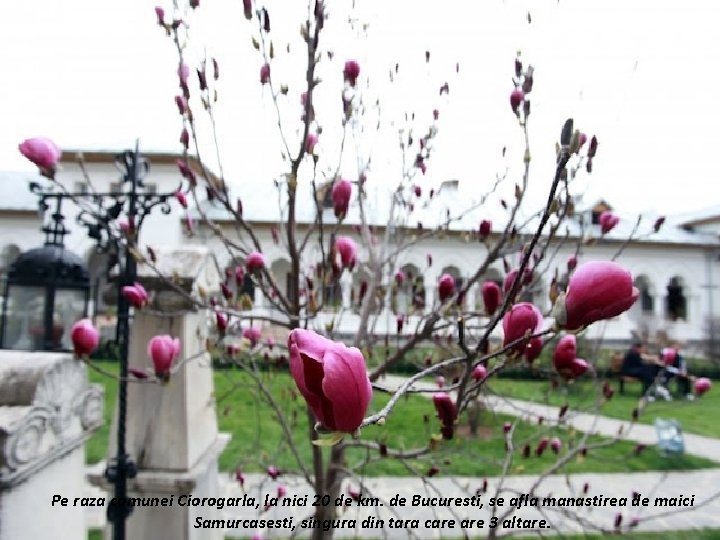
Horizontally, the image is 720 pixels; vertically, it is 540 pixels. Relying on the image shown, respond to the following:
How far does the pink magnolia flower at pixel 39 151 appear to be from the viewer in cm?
155

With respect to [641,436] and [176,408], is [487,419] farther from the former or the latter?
[176,408]

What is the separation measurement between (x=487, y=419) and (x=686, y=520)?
124 inches

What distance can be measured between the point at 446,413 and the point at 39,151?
4.99ft

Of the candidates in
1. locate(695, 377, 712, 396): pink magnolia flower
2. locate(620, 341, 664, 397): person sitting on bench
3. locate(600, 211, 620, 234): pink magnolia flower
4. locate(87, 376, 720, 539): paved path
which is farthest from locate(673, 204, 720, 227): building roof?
locate(600, 211, 620, 234): pink magnolia flower

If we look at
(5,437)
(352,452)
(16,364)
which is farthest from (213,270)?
(352,452)

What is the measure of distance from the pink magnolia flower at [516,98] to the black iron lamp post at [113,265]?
4.71 feet

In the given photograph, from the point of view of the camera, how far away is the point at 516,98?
1.43m

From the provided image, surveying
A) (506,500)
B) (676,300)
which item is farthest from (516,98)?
(676,300)

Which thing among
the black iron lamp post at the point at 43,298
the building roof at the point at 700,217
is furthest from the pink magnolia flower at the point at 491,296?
the building roof at the point at 700,217

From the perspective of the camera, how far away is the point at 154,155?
1712cm

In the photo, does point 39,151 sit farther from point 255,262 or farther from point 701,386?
point 701,386

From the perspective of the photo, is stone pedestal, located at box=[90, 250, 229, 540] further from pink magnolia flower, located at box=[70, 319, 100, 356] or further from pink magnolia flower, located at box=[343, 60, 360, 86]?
pink magnolia flower, located at box=[343, 60, 360, 86]

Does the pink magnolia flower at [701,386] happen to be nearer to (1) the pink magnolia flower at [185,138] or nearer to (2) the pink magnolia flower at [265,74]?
(2) the pink magnolia flower at [265,74]

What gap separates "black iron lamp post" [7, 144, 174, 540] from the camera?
1948 mm
